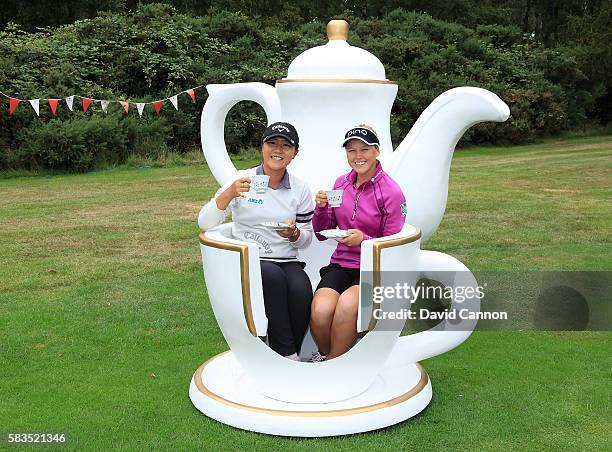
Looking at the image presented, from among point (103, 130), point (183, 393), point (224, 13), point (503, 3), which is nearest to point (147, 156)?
point (103, 130)

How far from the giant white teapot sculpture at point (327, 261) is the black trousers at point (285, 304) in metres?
0.08

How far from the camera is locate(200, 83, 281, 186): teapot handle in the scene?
11.8ft

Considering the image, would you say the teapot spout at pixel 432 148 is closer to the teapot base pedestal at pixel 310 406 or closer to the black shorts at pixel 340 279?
the black shorts at pixel 340 279

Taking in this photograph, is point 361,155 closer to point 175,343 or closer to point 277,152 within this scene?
point 277,152

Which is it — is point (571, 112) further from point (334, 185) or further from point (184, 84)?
point (334, 185)

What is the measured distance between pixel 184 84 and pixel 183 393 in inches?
451

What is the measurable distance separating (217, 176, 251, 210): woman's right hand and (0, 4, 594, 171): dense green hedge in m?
9.32

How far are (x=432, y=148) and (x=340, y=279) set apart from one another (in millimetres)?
776

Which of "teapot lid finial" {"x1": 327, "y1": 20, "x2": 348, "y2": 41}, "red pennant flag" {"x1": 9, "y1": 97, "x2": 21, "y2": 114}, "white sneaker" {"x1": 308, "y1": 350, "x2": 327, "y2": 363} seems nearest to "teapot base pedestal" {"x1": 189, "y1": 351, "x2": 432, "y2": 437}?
"white sneaker" {"x1": 308, "y1": 350, "x2": 327, "y2": 363}

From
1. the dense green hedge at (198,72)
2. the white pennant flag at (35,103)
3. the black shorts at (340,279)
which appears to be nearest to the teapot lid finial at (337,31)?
the black shorts at (340,279)

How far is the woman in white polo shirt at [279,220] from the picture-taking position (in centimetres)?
301

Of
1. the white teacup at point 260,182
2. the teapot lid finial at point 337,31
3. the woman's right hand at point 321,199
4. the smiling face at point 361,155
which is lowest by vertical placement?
the woman's right hand at point 321,199

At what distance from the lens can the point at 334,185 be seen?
3.20 meters

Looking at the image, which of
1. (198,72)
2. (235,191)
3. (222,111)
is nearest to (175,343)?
(222,111)
